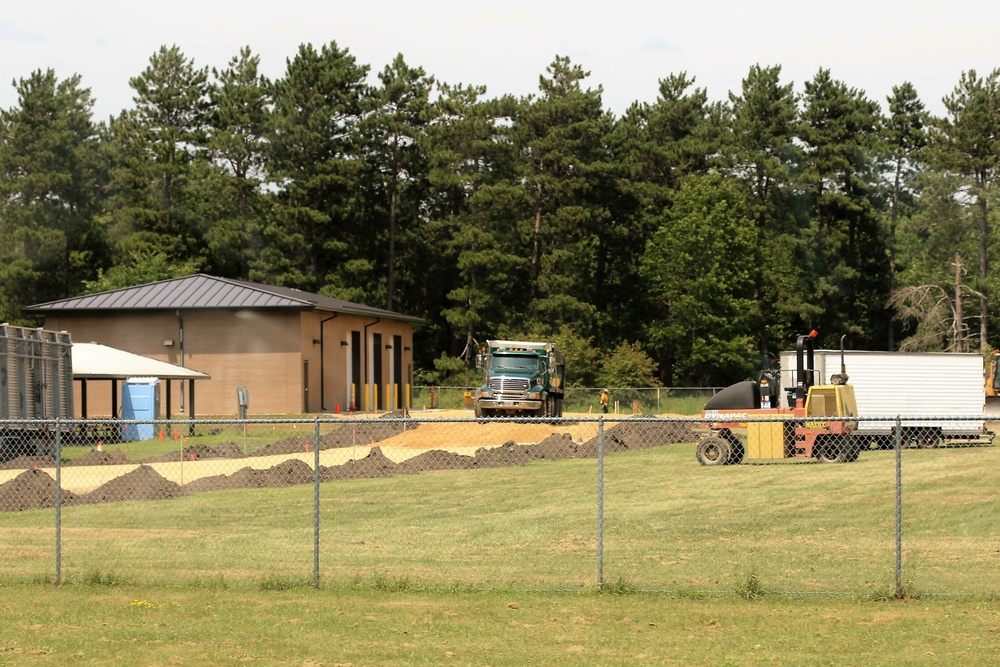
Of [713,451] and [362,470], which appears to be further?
[713,451]

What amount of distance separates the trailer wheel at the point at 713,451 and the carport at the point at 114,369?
2151 cm

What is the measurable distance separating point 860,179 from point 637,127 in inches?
635

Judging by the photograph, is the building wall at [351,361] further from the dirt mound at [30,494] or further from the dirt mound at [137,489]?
the dirt mound at [30,494]

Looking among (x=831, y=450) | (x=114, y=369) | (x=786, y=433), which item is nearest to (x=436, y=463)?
(x=786, y=433)

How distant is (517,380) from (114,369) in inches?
591

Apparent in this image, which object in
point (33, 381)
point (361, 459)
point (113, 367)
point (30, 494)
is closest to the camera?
point (30, 494)

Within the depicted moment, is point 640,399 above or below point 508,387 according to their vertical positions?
below

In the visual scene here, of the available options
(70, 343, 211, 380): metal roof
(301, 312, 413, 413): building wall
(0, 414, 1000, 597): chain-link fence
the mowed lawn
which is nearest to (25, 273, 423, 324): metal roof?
(301, 312, 413, 413): building wall

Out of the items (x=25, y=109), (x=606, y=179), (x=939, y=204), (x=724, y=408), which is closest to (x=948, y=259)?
(x=939, y=204)

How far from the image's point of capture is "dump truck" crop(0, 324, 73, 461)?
35469 millimetres

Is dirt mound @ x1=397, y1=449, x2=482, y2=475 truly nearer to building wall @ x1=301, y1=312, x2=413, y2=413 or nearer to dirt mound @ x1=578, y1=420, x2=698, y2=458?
dirt mound @ x1=578, y1=420, x2=698, y2=458

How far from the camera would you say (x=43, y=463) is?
30.2 metres

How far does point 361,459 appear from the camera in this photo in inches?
1230

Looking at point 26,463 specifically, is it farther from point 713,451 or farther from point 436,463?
point 713,451
